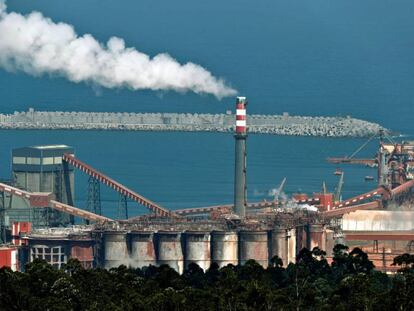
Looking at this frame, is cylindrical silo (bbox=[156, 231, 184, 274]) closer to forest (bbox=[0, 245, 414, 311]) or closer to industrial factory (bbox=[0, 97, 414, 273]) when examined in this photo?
industrial factory (bbox=[0, 97, 414, 273])

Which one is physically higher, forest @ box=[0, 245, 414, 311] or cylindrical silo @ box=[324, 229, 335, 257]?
cylindrical silo @ box=[324, 229, 335, 257]

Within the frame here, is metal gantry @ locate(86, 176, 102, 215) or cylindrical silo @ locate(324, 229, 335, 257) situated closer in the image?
cylindrical silo @ locate(324, 229, 335, 257)

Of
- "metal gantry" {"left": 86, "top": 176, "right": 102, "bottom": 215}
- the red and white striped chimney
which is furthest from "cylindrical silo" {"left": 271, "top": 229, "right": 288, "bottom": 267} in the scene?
"metal gantry" {"left": 86, "top": 176, "right": 102, "bottom": 215}

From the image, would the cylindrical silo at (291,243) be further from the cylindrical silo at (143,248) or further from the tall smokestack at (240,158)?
the cylindrical silo at (143,248)

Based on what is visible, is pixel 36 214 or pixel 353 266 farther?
pixel 36 214

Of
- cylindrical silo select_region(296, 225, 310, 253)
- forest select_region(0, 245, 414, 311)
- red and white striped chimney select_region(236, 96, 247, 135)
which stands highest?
red and white striped chimney select_region(236, 96, 247, 135)

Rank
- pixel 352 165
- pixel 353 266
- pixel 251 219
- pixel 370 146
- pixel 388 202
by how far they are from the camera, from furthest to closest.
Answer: pixel 370 146
pixel 352 165
pixel 388 202
pixel 251 219
pixel 353 266

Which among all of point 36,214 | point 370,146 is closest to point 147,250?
point 36,214

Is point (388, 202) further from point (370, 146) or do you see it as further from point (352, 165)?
point (370, 146)
